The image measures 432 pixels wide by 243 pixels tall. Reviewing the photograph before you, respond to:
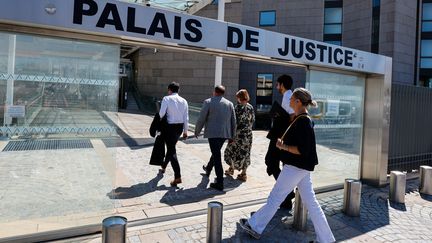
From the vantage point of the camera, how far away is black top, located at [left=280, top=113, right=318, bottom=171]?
12.2 ft

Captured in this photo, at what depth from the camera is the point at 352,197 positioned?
16.3ft

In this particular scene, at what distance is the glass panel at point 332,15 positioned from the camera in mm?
27711

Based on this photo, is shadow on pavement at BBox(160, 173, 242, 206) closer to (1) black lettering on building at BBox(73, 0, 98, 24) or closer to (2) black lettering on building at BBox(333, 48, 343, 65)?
(2) black lettering on building at BBox(333, 48, 343, 65)

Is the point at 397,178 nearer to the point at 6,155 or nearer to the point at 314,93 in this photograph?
the point at 314,93

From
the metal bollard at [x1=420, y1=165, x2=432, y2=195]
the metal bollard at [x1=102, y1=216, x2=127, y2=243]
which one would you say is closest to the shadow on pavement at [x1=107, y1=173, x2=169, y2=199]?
the metal bollard at [x1=102, y1=216, x2=127, y2=243]

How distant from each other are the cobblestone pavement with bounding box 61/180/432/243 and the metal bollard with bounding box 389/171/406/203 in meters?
0.15

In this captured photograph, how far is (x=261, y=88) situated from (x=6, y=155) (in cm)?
2399

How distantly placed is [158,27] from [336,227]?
10.8 feet

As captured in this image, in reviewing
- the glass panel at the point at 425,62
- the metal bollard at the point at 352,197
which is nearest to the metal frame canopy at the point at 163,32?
the metal bollard at the point at 352,197

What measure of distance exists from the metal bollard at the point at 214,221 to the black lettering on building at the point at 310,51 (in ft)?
9.03

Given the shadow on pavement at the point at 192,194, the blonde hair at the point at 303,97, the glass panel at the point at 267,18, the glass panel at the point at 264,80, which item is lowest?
the shadow on pavement at the point at 192,194

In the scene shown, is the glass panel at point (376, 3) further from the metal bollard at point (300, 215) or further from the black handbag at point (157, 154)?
the metal bollard at point (300, 215)

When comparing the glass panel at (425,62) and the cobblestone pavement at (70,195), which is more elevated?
the glass panel at (425,62)

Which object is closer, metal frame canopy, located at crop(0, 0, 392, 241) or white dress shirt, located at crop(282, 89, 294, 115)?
metal frame canopy, located at crop(0, 0, 392, 241)
